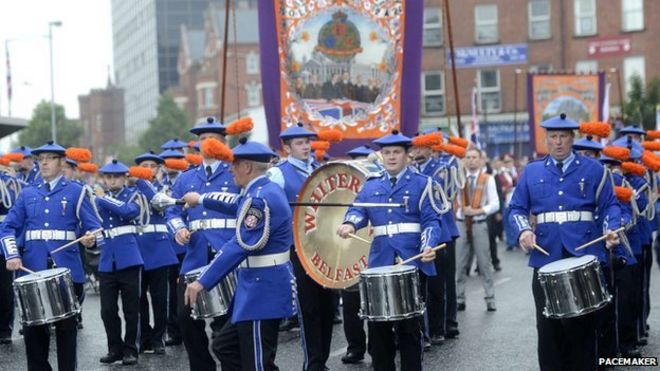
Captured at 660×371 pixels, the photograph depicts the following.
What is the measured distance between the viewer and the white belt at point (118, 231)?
41.0ft

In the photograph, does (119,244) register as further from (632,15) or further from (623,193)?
(632,15)

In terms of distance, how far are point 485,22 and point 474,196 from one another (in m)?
39.5

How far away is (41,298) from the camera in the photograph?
9.86m

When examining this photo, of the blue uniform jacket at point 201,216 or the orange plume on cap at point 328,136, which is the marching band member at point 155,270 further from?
the blue uniform jacket at point 201,216

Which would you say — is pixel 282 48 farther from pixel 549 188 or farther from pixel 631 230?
pixel 549 188

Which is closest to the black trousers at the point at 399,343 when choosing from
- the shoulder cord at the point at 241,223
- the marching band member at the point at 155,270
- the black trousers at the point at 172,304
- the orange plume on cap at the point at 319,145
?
the shoulder cord at the point at 241,223

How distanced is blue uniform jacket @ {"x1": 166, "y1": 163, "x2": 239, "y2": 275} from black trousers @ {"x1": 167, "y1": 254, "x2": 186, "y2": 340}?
9.85 ft

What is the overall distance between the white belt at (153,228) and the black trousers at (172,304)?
24.7 inches

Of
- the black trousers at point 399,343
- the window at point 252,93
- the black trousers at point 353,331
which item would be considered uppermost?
the window at point 252,93

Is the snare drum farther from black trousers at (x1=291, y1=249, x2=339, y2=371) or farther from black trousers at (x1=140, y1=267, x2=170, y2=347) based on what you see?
black trousers at (x1=140, y1=267, x2=170, y2=347)

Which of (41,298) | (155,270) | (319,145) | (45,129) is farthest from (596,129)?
(45,129)

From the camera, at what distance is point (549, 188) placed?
9562 millimetres

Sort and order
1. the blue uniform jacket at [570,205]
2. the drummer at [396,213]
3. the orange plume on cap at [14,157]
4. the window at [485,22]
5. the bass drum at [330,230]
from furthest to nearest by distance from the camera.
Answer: the window at [485,22]
the orange plume on cap at [14,157]
the bass drum at [330,230]
the drummer at [396,213]
the blue uniform jacket at [570,205]

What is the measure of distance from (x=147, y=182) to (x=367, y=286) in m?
4.37
